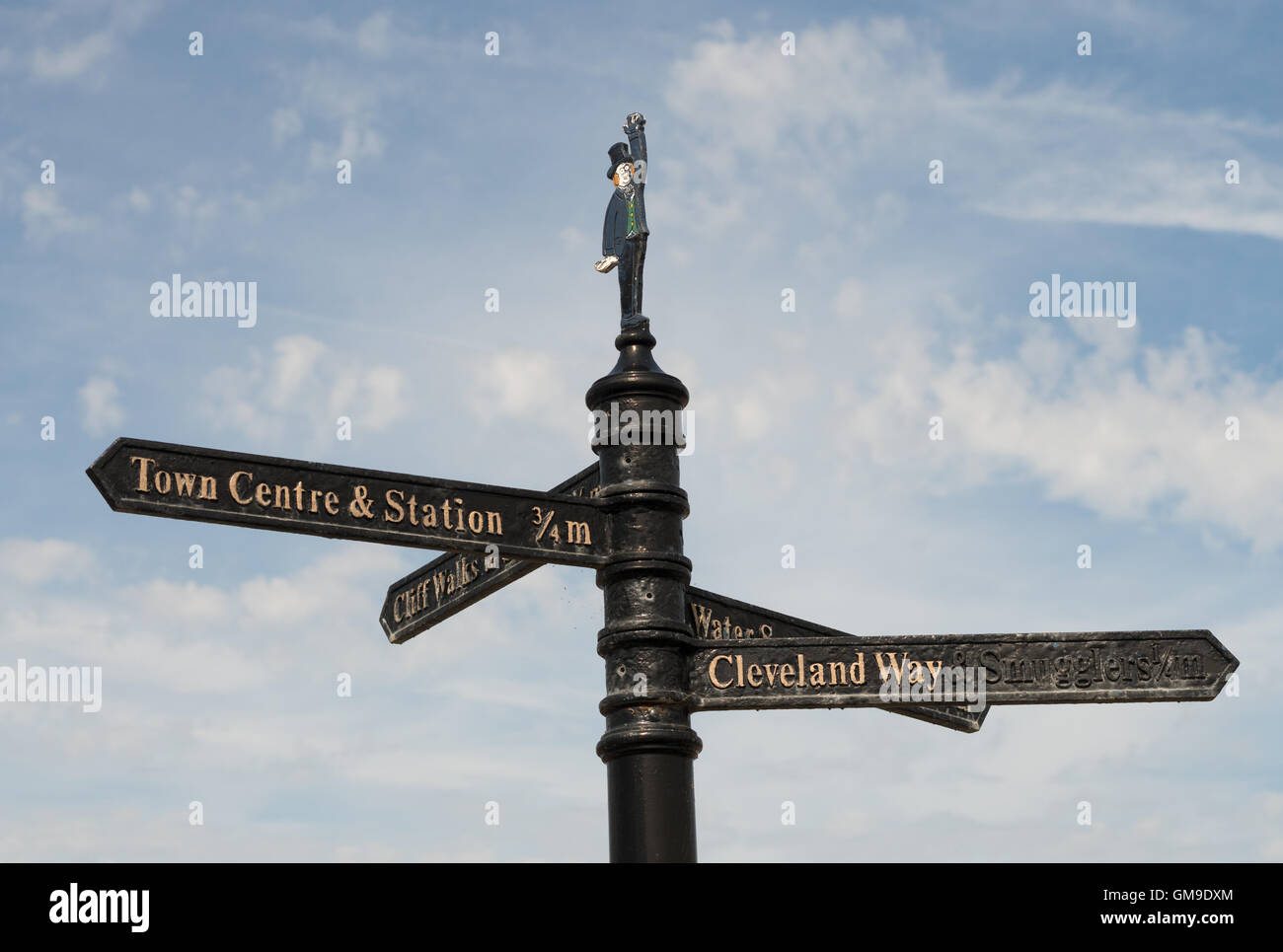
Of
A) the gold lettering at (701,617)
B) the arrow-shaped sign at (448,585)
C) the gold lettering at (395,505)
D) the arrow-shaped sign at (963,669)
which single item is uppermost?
the gold lettering at (395,505)

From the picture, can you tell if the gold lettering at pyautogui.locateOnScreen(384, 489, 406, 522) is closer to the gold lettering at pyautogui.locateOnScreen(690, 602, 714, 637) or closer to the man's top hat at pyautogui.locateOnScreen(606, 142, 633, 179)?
the gold lettering at pyautogui.locateOnScreen(690, 602, 714, 637)

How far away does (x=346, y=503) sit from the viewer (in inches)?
261

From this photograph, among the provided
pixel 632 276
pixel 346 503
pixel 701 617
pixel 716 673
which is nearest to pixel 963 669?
pixel 716 673

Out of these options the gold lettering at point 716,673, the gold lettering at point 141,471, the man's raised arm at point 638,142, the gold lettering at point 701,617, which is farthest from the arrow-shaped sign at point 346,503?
the man's raised arm at point 638,142

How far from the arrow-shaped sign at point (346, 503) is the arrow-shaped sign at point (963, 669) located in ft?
2.79

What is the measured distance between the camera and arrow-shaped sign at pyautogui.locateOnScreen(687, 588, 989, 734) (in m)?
7.40

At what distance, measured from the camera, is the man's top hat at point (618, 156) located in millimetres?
7732

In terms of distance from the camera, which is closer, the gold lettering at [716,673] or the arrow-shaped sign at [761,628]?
the gold lettering at [716,673]

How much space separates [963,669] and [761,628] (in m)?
1.03

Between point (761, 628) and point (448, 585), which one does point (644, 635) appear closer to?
point (761, 628)

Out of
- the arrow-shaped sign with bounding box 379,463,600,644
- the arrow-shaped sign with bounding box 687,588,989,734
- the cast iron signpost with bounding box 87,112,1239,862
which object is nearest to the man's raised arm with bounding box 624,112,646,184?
the cast iron signpost with bounding box 87,112,1239,862

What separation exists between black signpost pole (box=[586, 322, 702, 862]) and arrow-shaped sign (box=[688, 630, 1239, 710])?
0.71 ft

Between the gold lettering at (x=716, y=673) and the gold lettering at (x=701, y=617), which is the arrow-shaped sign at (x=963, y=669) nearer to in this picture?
the gold lettering at (x=716, y=673)
